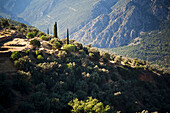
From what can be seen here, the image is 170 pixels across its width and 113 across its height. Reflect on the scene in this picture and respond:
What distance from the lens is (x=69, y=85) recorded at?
117ft

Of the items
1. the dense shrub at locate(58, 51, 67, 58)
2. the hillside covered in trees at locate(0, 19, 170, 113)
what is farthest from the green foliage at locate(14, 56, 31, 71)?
the dense shrub at locate(58, 51, 67, 58)

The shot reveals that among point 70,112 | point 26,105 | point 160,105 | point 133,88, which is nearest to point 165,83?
point 160,105

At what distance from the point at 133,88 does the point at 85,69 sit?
23.9 metres

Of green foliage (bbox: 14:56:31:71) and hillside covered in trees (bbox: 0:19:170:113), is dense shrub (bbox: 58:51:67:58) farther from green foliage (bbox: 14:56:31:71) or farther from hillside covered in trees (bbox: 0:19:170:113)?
green foliage (bbox: 14:56:31:71)

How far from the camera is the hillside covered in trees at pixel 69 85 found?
79.8 ft

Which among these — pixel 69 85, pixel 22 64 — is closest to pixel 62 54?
pixel 69 85

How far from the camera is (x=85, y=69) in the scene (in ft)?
147

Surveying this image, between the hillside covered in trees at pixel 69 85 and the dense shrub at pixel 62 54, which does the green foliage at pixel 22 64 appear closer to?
the hillside covered in trees at pixel 69 85

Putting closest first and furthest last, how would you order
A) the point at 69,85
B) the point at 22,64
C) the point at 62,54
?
1. the point at 22,64
2. the point at 69,85
3. the point at 62,54

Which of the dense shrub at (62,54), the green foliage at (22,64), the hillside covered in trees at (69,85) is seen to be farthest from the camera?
the dense shrub at (62,54)

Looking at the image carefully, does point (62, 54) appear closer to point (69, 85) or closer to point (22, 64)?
point (69, 85)

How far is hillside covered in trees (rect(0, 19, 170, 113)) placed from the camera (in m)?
24.3

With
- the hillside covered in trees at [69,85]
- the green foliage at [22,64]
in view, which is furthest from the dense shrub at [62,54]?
the green foliage at [22,64]

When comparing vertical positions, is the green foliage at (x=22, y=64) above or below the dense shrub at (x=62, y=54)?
below
